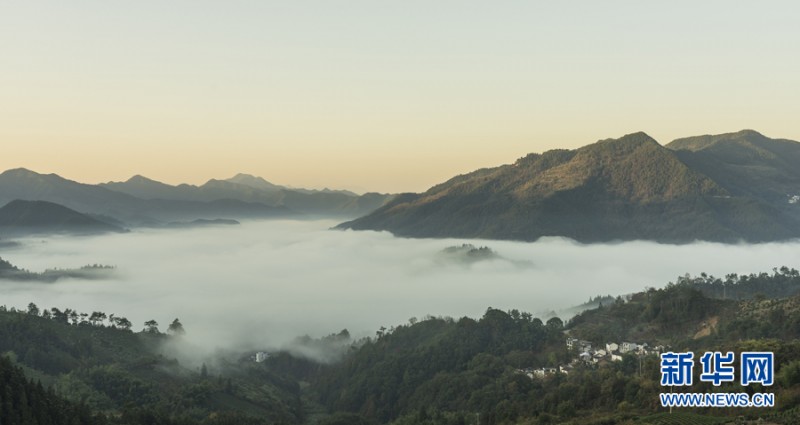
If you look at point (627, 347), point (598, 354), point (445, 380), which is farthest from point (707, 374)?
point (445, 380)

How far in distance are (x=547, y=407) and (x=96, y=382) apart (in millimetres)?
116056

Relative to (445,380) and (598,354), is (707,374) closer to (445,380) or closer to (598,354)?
(598,354)

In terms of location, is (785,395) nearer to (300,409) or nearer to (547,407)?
(547,407)

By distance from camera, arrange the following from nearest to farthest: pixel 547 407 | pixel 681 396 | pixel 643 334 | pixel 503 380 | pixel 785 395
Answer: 1. pixel 681 396
2. pixel 785 395
3. pixel 547 407
4. pixel 503 380
5. pixel 643 334

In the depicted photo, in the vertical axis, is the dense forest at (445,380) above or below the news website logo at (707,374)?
below

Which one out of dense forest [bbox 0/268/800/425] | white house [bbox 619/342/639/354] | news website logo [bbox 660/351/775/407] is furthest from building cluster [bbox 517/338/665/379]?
news website logo [bbox 660/351/775/407]

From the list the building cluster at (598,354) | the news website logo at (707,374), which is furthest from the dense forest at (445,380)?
the news website logo at (707,374)

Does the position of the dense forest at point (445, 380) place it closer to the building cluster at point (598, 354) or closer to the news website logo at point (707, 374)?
the building cluster at point (598, 354)

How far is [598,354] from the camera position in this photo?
165 meters

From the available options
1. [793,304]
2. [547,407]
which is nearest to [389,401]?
[547,407]

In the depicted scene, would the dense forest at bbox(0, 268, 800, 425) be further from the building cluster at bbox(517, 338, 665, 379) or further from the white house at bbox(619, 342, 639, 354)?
the white house at bbox(619, 342, 639, 354)

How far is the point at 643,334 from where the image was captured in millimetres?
185250

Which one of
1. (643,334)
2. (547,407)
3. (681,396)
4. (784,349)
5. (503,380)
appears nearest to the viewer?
(681,396)

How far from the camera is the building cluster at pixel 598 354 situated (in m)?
159
